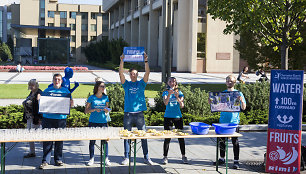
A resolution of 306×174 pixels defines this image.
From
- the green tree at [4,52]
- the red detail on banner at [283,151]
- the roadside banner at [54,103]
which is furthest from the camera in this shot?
the green tree at [4,52]

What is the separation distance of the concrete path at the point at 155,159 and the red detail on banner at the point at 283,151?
0.63 meters

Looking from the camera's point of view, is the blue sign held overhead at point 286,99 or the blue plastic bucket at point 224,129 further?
the blue plastic bucket at point 224,129

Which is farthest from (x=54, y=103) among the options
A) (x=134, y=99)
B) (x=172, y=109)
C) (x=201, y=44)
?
(x=201, y=44)

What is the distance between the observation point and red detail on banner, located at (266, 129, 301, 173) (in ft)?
23.9

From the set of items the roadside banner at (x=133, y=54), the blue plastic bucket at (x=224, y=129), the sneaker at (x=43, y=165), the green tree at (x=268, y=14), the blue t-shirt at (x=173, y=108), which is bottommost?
the sneaker at (x=43, y=165)

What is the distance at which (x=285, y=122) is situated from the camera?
23.9 ft

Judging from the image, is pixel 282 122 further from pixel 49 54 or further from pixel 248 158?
pixel 49 54

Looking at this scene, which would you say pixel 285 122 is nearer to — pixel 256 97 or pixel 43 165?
pixel 43 165

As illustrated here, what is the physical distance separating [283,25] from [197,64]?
32.6 meters

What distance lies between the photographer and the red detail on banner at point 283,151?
23.9ft

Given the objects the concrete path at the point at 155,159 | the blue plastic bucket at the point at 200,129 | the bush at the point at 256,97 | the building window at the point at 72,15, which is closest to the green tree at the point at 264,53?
the bush at the point at 256,97

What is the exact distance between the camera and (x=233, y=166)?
812cm

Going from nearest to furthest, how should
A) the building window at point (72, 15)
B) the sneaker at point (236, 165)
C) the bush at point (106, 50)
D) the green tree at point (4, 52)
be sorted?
the sneaker at point (236, 165), the bush at point (106, 50), the green tree at point (4, 52), the building window at point (72, 15)

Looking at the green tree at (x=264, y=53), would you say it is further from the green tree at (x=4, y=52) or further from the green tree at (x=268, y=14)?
the green tree at (x=4, y=52)
